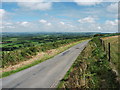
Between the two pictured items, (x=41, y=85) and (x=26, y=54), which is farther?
(x=26, y=54)

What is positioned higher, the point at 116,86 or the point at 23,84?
the point at 116,86

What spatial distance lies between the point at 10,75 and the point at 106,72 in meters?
9.94

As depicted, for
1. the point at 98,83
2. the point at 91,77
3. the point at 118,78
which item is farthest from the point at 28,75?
the point at 118,78

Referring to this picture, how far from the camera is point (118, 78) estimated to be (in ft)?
28.7

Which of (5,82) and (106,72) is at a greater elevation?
(106,72)

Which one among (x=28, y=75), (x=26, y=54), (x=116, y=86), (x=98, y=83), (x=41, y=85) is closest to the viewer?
(x=116, y=86)

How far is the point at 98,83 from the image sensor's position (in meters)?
9.49

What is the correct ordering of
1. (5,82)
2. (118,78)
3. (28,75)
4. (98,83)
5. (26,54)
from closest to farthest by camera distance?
1. (118,78)
2. (98,83)
3. (5,82)
4. (28,75)
5. (26,54)

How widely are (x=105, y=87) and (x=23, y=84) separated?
23.1 ft

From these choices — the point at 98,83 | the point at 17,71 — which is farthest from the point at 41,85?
the point at 17,71

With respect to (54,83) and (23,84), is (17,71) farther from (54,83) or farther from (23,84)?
(54,83)

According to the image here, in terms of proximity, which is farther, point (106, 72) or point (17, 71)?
point (17, 71)

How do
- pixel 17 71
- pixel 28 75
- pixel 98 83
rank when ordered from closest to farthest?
pixel 98 83 → pixel 28 75 → pixel 17 71

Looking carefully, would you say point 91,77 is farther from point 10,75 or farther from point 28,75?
point 10,75
